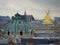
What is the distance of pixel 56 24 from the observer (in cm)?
1855

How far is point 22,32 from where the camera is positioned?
44.1ft

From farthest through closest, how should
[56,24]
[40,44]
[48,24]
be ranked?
[56,24]
[48,24]
[40,44]

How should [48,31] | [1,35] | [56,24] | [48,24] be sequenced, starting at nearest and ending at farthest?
[1,35], [48,31], [48,24], [56,24]

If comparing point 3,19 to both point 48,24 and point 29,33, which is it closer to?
point 48,24

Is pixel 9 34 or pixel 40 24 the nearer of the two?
pixel 9 34

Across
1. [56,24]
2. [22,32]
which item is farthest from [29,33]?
[56,24]

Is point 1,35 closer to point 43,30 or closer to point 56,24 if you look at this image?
point 43,30

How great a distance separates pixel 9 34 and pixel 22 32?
0.55 meters

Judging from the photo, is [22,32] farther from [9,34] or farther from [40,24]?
[40,24]

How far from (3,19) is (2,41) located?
8.29 m

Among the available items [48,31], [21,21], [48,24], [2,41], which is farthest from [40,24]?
[2,41]

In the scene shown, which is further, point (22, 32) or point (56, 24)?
point (56, 24)

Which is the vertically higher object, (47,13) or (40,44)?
(47,13)

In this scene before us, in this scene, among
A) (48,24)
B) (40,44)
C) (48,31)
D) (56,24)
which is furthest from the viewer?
(56,24)
